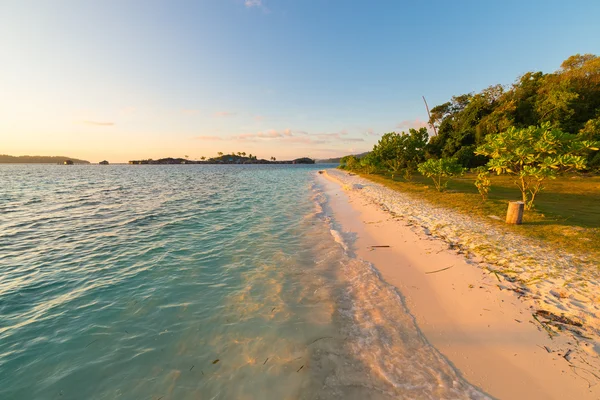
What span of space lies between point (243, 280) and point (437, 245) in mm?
Result: 8255

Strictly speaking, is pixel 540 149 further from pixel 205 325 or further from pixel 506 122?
pixel 506 122

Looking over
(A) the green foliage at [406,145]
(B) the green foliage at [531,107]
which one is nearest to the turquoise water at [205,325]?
(A) the green foliage at [406,145]

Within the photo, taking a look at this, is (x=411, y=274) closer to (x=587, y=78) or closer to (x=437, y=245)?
(x=437, y=245)

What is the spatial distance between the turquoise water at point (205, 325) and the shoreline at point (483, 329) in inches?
19.4

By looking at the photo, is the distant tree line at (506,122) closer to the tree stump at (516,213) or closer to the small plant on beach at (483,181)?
the small plant on beach at (483,181)

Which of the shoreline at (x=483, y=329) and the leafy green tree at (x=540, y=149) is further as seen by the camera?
the leafy green tree at (x=540, y=149)

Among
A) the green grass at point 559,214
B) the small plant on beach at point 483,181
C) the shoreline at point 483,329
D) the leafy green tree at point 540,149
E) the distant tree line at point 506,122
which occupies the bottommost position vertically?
the shoreline at point 483,329

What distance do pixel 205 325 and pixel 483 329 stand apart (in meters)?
6.78

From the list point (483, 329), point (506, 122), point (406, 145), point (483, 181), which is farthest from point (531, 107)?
point (483, 329)

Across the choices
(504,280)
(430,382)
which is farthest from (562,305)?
(430,382)

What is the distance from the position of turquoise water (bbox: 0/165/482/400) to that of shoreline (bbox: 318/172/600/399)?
1.62 ft

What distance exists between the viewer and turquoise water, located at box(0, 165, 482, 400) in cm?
432

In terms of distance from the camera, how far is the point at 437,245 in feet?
32.1

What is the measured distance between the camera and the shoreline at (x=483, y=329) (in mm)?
3870
